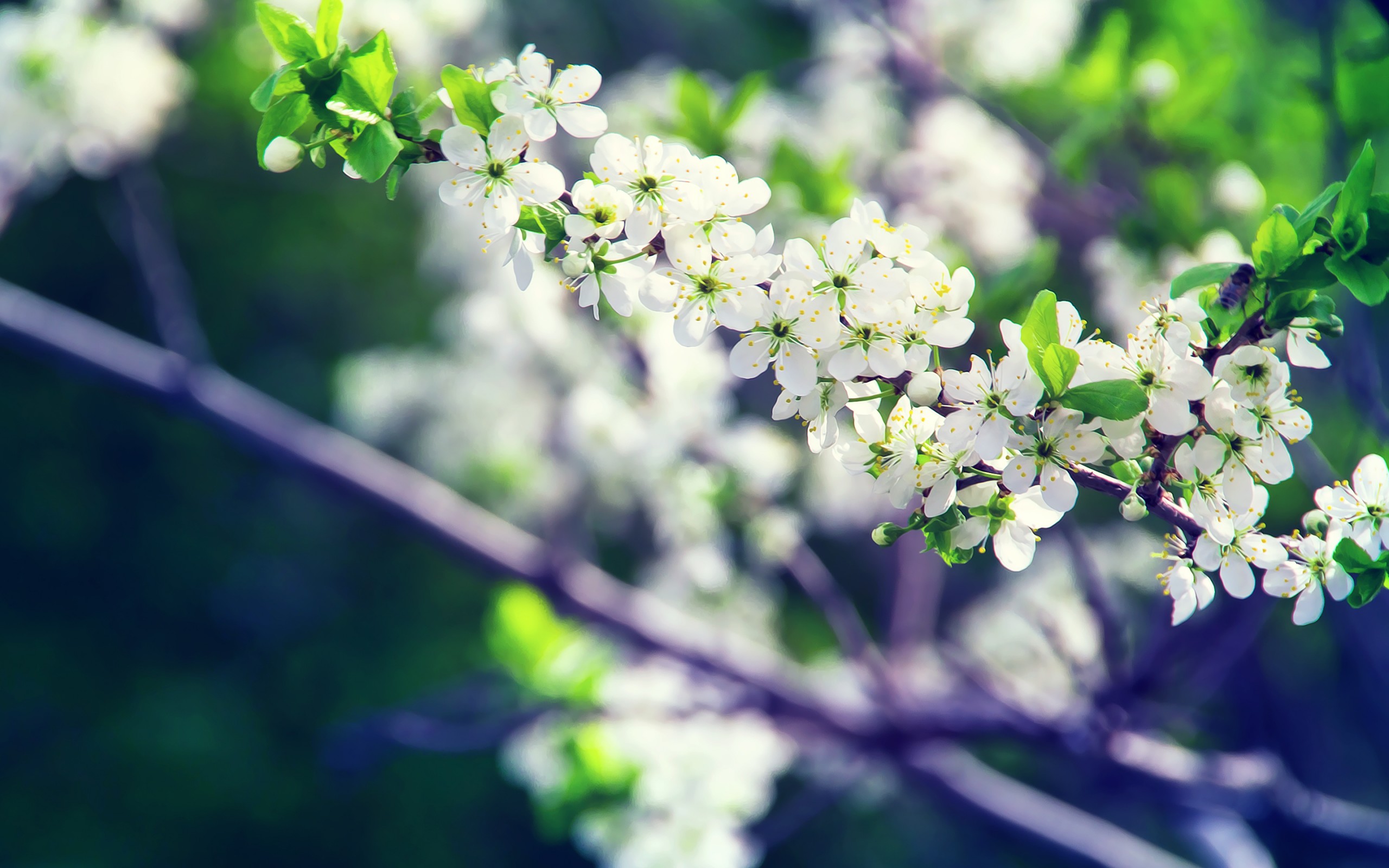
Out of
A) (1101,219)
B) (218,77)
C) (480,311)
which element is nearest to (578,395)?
(480,311)

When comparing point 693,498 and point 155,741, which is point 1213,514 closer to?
point 693,498

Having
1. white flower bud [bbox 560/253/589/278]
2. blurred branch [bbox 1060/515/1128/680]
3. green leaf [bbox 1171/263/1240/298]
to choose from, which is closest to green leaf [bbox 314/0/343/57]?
white flower bud [bbox 560/253/589/278]

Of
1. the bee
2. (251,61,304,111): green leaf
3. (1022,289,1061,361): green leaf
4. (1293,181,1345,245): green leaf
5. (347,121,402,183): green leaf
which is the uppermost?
(1293,181,1345,245): green leaf

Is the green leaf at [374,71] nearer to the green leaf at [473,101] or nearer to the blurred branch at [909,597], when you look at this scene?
the green leaf at [473,101]

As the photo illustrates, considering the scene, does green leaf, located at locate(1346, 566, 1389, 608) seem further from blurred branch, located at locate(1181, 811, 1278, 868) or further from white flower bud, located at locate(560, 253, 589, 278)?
blurred branch, located at locate(1181, 811, 1278, 868)

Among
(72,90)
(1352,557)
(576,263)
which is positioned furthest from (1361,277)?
(72,90)

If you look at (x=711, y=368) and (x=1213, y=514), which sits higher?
(x=1213, y=514)
